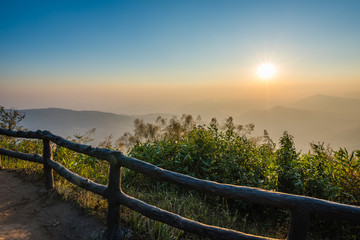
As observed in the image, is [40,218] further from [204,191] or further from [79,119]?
[79,119]

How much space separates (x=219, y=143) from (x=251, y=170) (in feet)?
3.29

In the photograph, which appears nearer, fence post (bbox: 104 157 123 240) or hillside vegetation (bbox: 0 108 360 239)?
fence post (bbox: 104 157 123 240)

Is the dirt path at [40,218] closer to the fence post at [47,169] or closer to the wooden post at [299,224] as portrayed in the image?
the fence post at [47,169]

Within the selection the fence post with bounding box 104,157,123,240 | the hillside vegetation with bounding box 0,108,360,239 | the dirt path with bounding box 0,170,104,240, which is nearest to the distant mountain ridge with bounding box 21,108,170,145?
the hillside vegetation with bounding box 0,108,360,239

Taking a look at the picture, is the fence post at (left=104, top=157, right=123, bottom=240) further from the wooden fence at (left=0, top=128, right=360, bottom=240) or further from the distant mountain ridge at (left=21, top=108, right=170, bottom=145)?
the distant mountain ridge at (left=21, top=108, right=170, bottom=145)

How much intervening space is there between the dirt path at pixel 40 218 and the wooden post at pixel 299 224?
2.92 metres

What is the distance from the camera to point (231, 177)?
4582 mm

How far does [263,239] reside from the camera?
2377 mm

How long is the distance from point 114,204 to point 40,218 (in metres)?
1.73

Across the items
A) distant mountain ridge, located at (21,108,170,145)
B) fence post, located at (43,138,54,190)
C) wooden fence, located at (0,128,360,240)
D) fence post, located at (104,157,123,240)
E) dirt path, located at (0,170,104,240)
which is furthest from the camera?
distant mountain ridge, located at (21,108,170,145)

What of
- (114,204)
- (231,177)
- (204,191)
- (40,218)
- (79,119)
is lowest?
(79,119)

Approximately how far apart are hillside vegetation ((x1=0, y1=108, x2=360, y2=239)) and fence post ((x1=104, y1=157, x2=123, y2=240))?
291 millimetres

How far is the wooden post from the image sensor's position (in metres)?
2.24

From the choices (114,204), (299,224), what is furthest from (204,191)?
(114,204)
